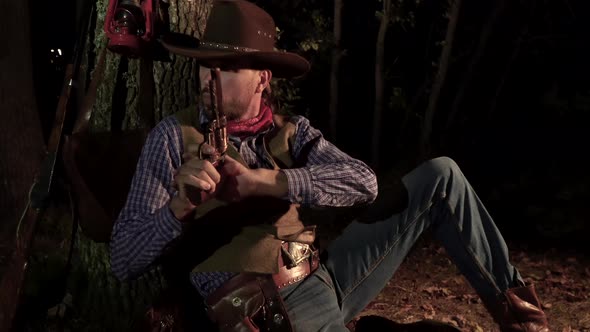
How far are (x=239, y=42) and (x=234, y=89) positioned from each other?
0.72 ft

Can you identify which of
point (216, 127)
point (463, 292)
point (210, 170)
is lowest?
point (463, 292)

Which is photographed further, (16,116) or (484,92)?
(484,92)

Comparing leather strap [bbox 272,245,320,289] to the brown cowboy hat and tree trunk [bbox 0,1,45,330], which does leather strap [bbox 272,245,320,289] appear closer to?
the brown cowboy hat

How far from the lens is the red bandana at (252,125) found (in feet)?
10.3

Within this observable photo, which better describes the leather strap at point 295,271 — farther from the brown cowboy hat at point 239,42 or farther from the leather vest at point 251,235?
the brown cowboy hat at point 239,42

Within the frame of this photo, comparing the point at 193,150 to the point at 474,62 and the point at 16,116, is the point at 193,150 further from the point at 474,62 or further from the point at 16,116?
the point at 474,62

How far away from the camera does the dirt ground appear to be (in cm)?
505

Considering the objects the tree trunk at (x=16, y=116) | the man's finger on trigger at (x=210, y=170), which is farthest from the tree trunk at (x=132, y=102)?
the tree trunk at (x=16, y=116)

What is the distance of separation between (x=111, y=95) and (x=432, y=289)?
3175 mm

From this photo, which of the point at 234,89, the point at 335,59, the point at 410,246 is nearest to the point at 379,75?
the point at 335,59

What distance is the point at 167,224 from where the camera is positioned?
8.96 feet

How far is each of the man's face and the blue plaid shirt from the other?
207mm

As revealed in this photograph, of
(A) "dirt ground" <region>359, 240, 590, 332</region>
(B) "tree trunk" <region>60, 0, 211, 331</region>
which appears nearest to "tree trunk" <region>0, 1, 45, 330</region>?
(B) "tree trunk" <region>60, 0, 211, 331</region>

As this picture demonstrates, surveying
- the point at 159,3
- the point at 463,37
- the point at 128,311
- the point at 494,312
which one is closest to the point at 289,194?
the point at 494,312
